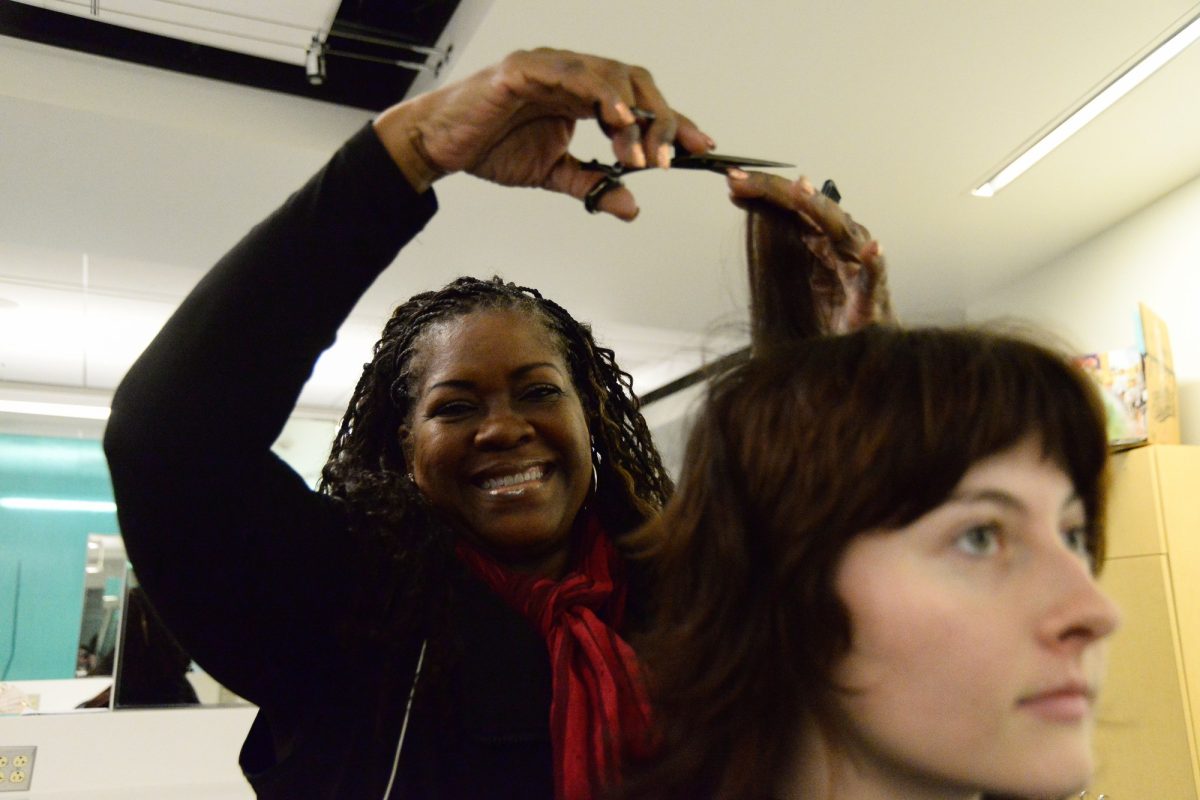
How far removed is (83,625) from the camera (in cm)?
360

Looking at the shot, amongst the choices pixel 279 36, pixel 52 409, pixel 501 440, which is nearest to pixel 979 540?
pixel 501 440

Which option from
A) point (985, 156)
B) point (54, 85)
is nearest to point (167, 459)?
point (54, 85)

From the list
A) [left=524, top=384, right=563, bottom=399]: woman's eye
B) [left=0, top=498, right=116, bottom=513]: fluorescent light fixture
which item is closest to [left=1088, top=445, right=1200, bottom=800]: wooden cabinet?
[left=524, top=384, right=563, bottom=399]: woman's eye

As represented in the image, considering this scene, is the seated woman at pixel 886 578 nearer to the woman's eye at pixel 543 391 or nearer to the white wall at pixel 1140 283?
the woman's eye at pixel 543 391

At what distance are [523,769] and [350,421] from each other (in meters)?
0.57

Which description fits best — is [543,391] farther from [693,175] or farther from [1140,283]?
[1140,283]

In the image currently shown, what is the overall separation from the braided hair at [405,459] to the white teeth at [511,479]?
64mm

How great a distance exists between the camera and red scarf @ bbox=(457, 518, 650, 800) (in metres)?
0.85

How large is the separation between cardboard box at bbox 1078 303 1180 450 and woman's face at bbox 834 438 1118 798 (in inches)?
96.3

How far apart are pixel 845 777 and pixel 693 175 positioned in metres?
2.28

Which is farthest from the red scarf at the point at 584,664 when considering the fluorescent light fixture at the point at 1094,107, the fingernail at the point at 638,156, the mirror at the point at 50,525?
the mirror at the point at 50,525

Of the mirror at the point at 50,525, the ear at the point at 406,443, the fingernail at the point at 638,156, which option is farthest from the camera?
the mirror at the point at 50,525

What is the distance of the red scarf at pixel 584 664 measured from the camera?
0.85m

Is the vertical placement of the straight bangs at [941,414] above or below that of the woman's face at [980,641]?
above
